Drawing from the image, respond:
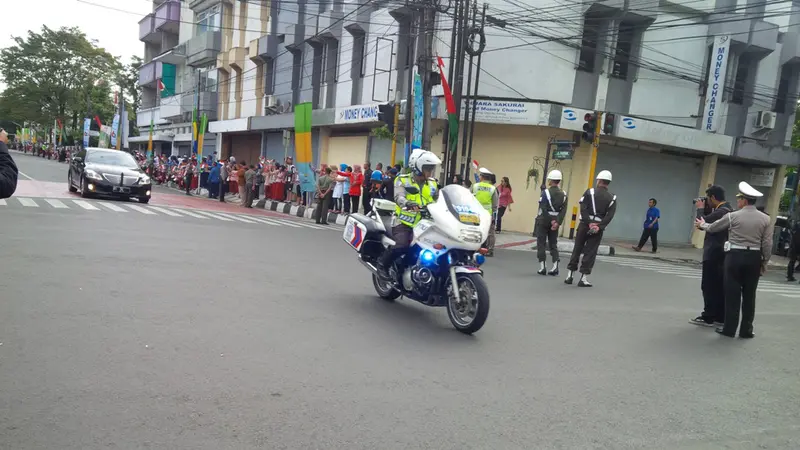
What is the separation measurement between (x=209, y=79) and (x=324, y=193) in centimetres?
2577

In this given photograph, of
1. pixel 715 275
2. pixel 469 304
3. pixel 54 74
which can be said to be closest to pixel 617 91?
pixel 715 275

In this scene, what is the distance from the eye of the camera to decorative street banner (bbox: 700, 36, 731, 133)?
70.4 feet

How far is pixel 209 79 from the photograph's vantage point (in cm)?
4078

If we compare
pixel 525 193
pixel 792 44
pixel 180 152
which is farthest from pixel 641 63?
pixel 180 152

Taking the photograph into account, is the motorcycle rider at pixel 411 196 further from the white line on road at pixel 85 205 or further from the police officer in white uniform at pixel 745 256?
the white line on road at pixel 85 205

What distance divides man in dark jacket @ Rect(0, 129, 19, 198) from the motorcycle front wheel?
4.00 meters

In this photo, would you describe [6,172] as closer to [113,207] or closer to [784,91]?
[113,207]

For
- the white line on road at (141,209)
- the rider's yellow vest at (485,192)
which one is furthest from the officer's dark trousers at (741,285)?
the white line on road at (141,209)

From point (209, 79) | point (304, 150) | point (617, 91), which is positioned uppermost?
point (209, 79)

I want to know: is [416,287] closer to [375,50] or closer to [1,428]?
[1,428]

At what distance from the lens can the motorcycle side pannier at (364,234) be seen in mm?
7504

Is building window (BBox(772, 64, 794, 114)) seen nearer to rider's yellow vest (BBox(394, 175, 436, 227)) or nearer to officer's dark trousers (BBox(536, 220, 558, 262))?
officer's dark trousers (BBox(536, 220, 558, 262))

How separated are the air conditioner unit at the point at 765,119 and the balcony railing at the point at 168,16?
3874 cm

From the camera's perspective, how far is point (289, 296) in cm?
733
